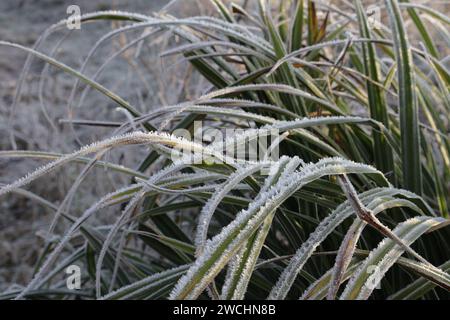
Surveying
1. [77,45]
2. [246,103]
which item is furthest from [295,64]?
[77,45]

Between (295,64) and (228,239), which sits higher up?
(295,64)

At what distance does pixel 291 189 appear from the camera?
2.63 feet

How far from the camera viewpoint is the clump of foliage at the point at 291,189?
80cm

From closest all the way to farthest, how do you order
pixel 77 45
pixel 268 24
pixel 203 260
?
pixel 203 260 < pixel 268 24 < pixel 77 45

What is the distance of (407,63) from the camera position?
1.14 meters

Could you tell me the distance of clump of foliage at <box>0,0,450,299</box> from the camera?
0.80 metres

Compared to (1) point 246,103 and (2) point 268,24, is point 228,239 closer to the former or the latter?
(1) point 246,103

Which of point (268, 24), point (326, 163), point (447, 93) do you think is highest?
point (268, 24)

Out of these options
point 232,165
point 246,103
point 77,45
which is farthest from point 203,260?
point 77,45

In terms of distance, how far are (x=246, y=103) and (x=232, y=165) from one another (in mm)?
→ 280

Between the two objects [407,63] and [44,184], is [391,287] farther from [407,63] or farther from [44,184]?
[44,184]

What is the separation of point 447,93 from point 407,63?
84 millimetres

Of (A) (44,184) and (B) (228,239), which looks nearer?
(B) (228,239)
